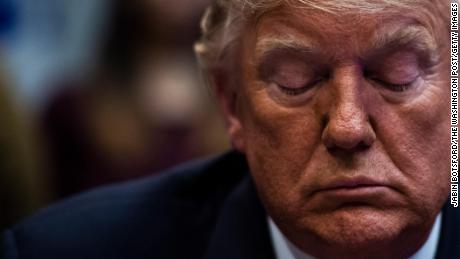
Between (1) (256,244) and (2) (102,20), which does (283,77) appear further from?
(2) (102,20)

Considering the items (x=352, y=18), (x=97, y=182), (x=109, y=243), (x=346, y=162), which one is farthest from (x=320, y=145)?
(x=97, y=182)

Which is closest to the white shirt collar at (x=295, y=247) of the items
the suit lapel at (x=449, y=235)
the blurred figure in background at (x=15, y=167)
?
the suit lapel at (x=449, y=235)

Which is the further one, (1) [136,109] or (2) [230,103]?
(1) [136,109]

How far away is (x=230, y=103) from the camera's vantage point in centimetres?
Answer: 208

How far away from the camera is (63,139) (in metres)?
3.41

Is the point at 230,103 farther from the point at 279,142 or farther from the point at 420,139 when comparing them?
the point at 420,139

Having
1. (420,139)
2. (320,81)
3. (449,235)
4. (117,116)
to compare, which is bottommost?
(117,116)

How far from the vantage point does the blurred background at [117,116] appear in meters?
3.17

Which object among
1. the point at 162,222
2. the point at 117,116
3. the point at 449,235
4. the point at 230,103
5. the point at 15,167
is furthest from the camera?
the point at 117,116

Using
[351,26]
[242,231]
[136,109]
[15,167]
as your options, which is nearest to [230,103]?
[242,231]

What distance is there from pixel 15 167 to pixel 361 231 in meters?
1.64

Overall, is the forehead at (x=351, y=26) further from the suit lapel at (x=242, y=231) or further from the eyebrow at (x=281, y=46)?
the suit lapel at (x=242, y=231)

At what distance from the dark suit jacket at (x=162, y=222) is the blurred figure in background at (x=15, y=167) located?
0.80m

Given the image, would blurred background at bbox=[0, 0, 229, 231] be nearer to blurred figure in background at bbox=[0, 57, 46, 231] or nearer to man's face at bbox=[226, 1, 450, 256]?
blurred figure in background at bbox=[0, 57, 46, 231]
